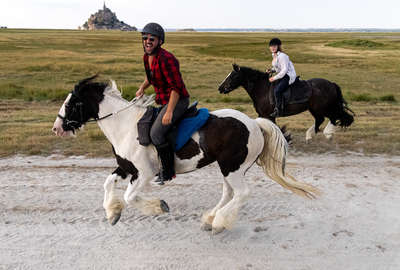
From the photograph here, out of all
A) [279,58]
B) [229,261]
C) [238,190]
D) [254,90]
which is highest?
[279,58]

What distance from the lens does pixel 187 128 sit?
4750mm

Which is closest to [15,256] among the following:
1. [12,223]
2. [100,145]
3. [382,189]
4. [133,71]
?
[12,223]

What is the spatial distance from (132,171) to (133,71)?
2647cm

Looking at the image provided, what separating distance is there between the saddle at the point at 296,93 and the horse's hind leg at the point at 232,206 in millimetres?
5142

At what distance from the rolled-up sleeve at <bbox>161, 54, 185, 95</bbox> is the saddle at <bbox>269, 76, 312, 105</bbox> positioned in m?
5.55

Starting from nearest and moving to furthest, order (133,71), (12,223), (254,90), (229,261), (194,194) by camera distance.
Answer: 1. (229,261)
2. (12,223)
3. (194,194)
4. (254,90)
5. (133,71)

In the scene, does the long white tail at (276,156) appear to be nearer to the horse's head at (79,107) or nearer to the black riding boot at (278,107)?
the horse's head at (79,107)

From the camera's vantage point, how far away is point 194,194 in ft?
20.6

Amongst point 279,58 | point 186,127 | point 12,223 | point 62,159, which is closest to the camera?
point 186,127

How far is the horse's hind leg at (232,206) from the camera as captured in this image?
4.80 m

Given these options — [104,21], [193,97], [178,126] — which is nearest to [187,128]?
[178,126]

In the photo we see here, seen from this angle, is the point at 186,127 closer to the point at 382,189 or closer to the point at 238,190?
the point at 238,190

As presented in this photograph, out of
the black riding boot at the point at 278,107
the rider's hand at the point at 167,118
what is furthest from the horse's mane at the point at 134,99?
the black riding boot at the point at 278,107

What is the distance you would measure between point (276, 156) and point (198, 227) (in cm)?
144
